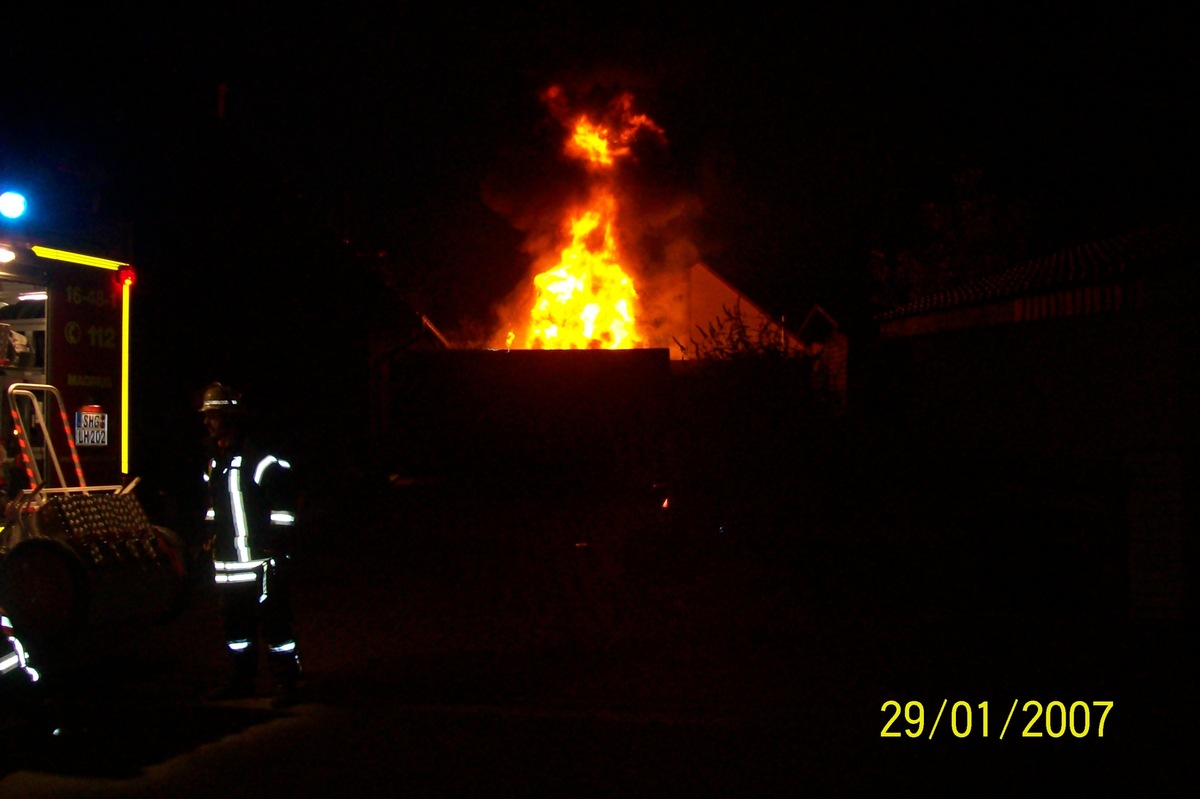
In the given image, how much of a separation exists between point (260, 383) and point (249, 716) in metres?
9.81

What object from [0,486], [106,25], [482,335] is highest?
[106,25]

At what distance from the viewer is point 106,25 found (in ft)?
37.7

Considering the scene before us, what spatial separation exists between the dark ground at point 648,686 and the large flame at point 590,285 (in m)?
11.4

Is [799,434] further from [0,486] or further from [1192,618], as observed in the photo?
[0,486]

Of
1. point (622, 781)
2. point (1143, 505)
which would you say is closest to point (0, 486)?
point (622, 781)

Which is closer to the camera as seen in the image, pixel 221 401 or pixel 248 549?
pixel 248 549

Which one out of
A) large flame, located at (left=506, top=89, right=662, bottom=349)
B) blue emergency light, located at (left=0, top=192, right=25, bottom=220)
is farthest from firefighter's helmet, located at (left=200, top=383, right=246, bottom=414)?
large flame, located at (left=506, top=89, right=662, bottom=349)

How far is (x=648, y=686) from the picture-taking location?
23.2 ft

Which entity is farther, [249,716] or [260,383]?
[260,383]
